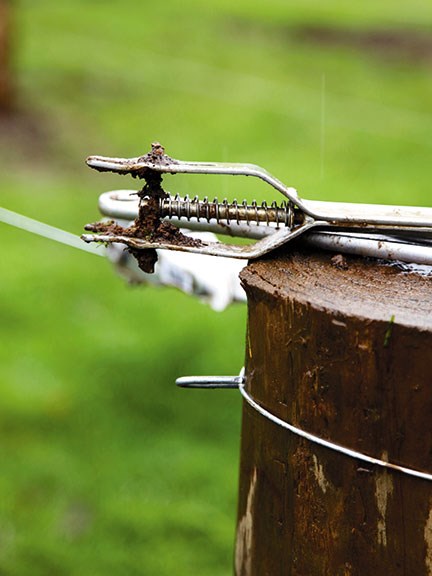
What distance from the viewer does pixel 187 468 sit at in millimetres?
3807

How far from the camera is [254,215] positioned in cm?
128

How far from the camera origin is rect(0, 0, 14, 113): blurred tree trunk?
8.12 meters

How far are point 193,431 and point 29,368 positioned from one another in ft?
3.17

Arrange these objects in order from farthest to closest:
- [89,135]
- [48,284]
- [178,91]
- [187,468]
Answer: [178,91]
[89,135]
[48,284]
[187,468]

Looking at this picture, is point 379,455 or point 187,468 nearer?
point 379,455

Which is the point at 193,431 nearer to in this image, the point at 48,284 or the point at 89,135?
the point at 48,284

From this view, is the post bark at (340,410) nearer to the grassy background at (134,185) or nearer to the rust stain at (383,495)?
the rust stain at (383,495)

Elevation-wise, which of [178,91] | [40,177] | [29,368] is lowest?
[29,368]

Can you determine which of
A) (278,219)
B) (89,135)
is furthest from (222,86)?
(278,219)

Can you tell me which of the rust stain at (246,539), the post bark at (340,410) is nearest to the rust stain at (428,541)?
the post bark at (340,410)

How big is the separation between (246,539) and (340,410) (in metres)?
0.32

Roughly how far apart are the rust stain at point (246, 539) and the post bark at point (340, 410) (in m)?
0.03

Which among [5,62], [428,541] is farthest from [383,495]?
[5,62]

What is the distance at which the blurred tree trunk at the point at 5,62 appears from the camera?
812 centimetres
